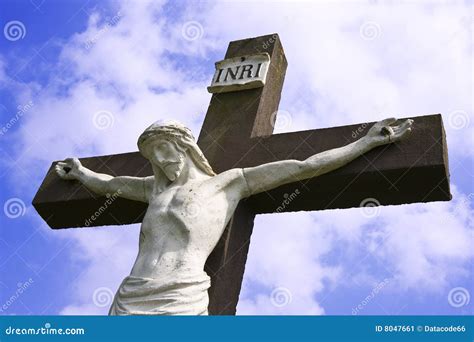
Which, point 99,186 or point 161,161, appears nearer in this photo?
point 161,161

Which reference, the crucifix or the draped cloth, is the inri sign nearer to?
the crucifix

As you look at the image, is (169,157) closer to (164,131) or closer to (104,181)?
(164,131)

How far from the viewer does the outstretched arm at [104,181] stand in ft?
17.2

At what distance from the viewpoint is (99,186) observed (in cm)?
554

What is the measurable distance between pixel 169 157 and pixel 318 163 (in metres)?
1.02

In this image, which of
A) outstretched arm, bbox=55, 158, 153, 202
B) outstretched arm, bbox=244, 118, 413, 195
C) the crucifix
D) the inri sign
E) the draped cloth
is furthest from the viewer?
the inri sign

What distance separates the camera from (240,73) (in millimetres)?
5891

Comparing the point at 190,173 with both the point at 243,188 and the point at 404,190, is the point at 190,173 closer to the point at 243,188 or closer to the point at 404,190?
the point at 243,188

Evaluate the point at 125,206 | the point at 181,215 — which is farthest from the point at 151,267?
the point at 125,206

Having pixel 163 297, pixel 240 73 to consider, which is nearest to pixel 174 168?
pixel 163 297

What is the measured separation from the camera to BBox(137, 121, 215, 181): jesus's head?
193 inches

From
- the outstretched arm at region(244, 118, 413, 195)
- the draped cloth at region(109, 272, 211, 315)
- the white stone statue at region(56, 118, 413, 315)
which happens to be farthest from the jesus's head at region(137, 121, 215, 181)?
the draped cloth at region(109, 272, 211, 315)

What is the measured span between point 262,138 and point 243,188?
23.8 inches

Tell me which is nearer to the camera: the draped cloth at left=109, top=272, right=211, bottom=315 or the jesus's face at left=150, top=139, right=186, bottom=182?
the draped cloth at left=109, top=272, right=211, bottom=315
